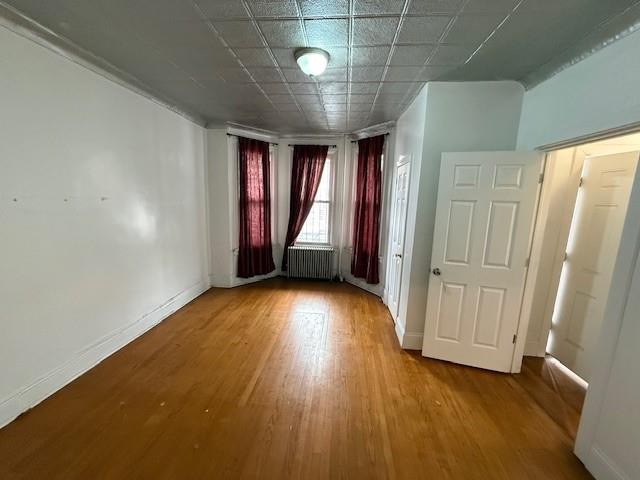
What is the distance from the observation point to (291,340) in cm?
290

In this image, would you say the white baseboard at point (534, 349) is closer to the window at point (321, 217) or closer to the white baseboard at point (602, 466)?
the white baseboard at point (602, 466)

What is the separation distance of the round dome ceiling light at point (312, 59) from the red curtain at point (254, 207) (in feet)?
8.13

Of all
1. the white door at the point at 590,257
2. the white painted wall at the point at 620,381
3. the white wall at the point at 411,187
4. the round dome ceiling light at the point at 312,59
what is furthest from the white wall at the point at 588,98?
the round dome ceiling light at the point at 312,59

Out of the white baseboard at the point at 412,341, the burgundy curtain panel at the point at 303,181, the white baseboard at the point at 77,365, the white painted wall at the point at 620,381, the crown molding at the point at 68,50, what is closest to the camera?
the white painted wall at the point at 620,381

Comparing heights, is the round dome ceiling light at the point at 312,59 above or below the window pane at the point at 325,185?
above

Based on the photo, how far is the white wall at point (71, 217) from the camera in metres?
1.75

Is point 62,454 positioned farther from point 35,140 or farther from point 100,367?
point 35,140

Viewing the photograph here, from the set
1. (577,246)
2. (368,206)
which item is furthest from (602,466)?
(368,206)

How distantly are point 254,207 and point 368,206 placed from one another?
6.17 feet

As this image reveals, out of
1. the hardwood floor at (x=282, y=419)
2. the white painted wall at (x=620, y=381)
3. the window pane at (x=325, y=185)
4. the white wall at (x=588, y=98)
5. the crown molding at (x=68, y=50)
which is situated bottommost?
the hardwood floor at (x=282, y=419)

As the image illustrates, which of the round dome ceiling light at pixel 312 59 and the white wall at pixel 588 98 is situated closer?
the white wall at pixel 588 98

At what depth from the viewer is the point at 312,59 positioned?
2.00m

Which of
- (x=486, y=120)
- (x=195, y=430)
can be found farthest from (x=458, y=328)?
(x=195, y=430)

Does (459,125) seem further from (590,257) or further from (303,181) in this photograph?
(303,181)
